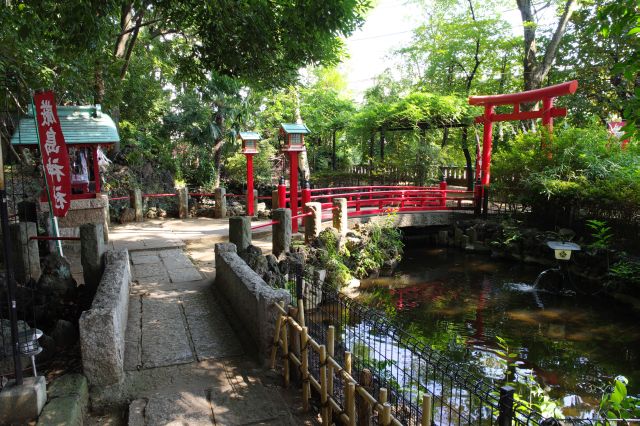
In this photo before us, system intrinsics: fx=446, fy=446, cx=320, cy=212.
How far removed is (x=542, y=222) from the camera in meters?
13.8

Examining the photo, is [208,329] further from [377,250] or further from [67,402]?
[377,250]

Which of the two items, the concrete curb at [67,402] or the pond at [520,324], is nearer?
the concrete curb at [67,402]

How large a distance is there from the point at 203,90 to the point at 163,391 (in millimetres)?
16830

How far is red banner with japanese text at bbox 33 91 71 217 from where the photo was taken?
7430 millimetres

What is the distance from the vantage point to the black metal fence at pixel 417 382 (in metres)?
3.19

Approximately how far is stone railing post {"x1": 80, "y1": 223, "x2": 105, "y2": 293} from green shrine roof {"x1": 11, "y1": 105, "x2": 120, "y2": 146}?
168 inches

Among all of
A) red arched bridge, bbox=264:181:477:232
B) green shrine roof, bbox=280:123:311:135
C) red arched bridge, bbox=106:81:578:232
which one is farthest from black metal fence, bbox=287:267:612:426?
green shrine roof, bbox=280:123:311:135

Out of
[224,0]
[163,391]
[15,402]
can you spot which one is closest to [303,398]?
[163,391]

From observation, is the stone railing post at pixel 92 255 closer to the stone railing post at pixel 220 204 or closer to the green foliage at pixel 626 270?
the stone railing post at pixel 220 204

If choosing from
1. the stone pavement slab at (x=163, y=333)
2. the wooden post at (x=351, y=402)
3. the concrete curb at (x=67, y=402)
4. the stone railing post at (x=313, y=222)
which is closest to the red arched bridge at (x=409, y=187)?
the stone railing post at (x=313, y=222)

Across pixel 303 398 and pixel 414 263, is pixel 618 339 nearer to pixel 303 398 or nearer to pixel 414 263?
pixel 414 263

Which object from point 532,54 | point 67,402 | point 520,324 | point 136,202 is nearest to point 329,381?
point 67,402

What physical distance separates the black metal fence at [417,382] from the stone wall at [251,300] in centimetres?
53

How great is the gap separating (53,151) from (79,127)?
250cm
